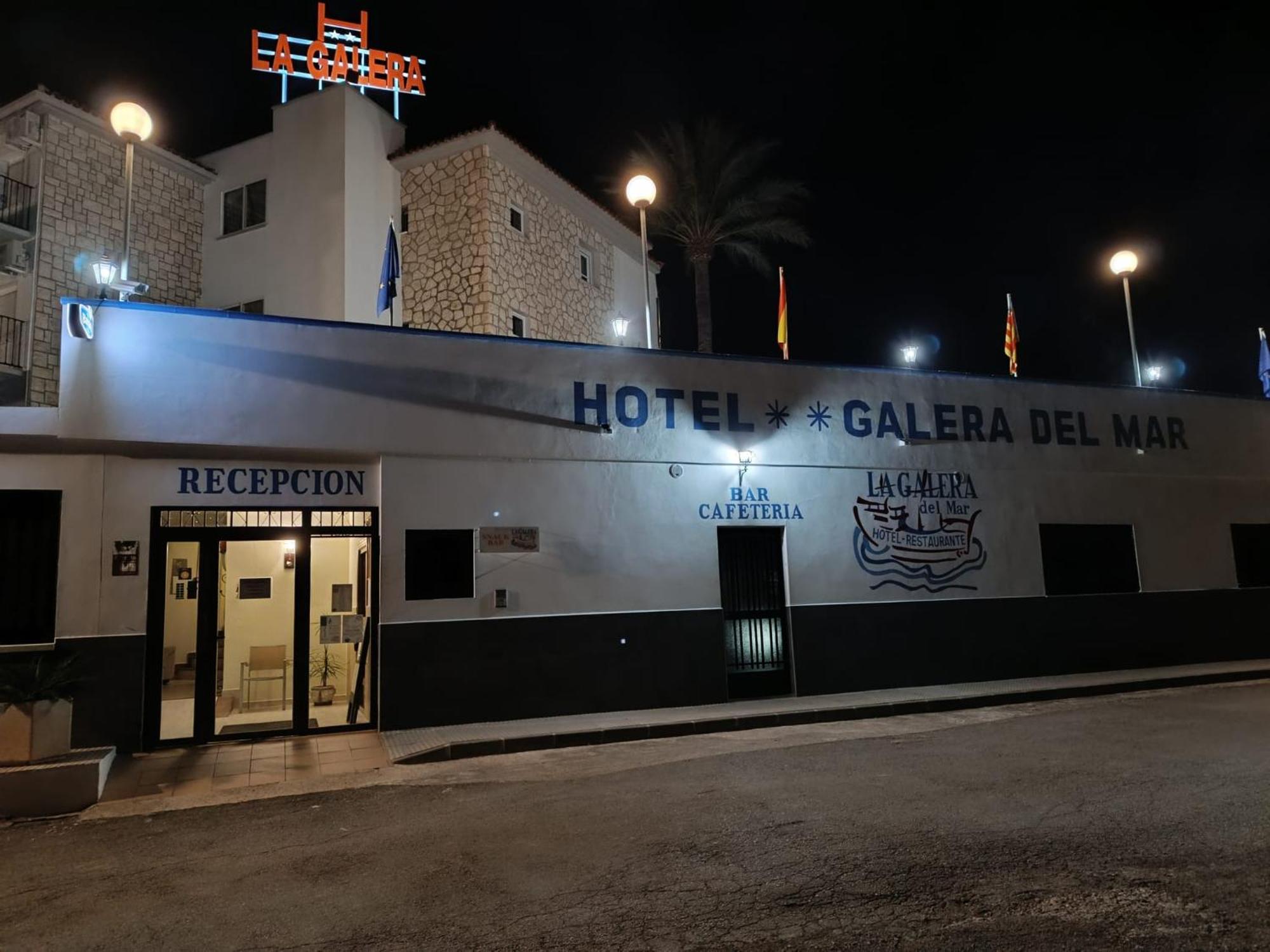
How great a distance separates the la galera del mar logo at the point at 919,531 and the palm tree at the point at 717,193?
12.1 meters

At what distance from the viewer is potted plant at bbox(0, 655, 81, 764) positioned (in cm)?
768

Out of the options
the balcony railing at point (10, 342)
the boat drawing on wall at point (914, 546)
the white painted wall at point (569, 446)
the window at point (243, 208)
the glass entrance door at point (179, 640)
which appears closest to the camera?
the white painted wall at point (569, 446)

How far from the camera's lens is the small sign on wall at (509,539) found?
11164mm

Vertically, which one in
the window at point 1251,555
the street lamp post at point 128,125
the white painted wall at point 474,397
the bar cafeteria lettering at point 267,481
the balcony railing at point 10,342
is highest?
the balcony railing at point 10,342

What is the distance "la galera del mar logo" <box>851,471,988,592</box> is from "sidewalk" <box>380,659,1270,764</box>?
168 centimetres

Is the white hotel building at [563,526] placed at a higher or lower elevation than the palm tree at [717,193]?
lower

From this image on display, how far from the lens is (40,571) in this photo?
9.75 m

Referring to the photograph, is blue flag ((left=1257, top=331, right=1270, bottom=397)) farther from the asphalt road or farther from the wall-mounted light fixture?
the wall-mounted light fixture

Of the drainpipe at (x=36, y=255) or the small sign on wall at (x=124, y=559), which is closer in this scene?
the small sign on wall at (x=124, y=559)

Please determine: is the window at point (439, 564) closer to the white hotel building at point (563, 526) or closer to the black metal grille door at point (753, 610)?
the white hotel building at point (563, 526)

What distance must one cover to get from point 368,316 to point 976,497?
1389 centimetres

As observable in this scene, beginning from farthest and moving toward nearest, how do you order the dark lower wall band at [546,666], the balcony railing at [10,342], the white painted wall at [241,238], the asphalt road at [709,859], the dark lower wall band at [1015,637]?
the white painted wall at [241,238] → the balcony railing at [10,342] → the dark lower wall band at [1015,637] → the dark lower wall band at [546,666] → the asphalt road at [709,859]

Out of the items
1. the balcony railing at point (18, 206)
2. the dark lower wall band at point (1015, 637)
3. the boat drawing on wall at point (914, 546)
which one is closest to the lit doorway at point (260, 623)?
the dark lower wall band at point (1015, 637)

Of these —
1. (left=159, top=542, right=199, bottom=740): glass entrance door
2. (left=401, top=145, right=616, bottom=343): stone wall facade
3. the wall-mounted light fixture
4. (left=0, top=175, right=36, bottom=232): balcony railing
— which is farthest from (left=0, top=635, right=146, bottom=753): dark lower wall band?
(left=0, top=175, right=36, bottom=232): balcony railing
